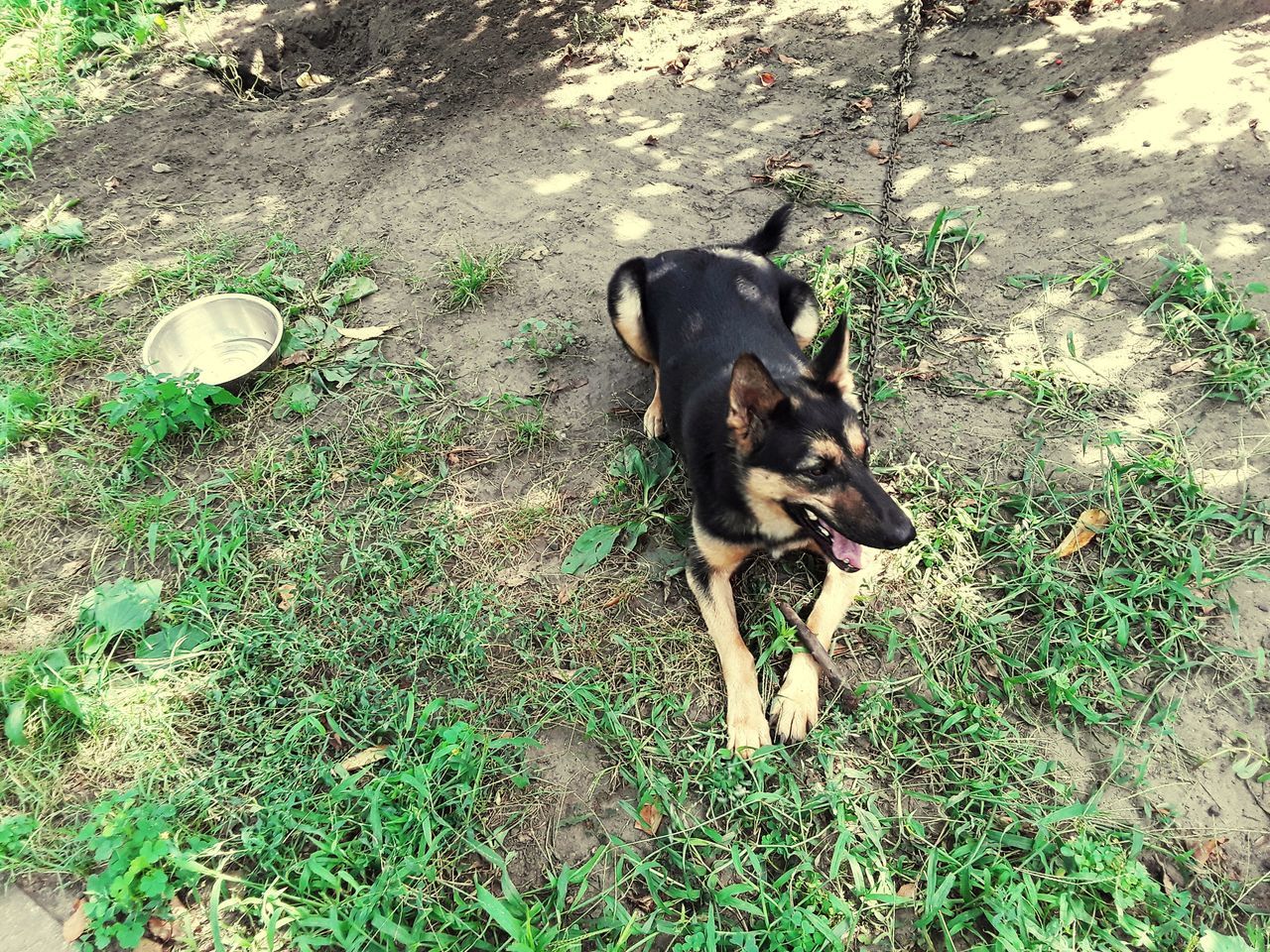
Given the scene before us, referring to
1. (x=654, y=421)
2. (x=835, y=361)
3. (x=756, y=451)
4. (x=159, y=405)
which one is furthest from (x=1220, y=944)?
(x=159, y=405)

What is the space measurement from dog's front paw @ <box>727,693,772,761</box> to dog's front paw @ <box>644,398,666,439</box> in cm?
168

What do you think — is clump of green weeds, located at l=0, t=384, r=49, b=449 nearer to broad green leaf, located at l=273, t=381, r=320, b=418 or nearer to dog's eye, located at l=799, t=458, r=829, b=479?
broad green leaf, located at l=273, t=381, r=320, b=418

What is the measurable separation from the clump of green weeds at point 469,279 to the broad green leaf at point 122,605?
256cm

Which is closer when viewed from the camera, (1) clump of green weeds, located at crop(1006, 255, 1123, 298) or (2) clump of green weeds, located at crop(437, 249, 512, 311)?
(1) clump of green weeds, located at crop(1006, 255, 1123, 298)

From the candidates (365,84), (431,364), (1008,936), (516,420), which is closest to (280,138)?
(365,84)

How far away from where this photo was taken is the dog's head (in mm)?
2816

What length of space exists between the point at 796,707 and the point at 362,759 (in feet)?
6.29

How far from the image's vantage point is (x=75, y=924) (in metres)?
2.78

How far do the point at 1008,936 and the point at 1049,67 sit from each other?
6.23 m

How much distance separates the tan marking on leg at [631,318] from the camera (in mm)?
4277

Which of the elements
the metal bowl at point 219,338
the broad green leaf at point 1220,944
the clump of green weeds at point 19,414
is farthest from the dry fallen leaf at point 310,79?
the broad green leaf at point 1220,944

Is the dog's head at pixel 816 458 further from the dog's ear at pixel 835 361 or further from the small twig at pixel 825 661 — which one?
the small twig at pixel 825 661

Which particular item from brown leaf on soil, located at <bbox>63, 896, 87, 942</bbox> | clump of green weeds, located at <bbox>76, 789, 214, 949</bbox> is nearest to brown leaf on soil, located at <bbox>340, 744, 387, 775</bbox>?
clump of green weeds, located at <bbox>76, 789, 214, 949</bbox>

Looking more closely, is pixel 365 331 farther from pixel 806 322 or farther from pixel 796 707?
pixel 796 707
